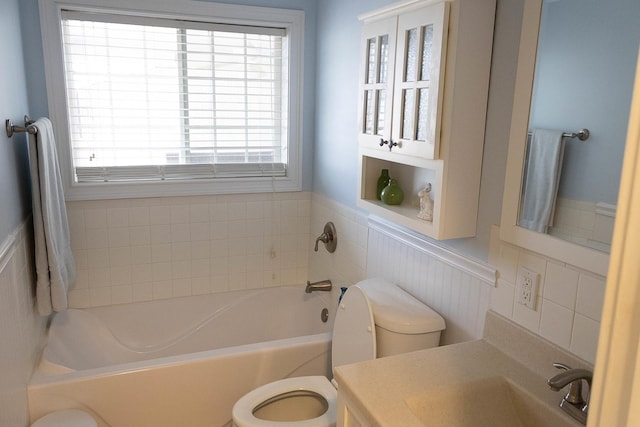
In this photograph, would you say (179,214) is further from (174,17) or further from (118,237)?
(174,17)

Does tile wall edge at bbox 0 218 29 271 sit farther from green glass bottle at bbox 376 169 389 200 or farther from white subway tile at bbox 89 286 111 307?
green glass bottle at bbox 376 169 389 200

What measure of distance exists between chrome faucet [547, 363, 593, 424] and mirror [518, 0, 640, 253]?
1.04ft

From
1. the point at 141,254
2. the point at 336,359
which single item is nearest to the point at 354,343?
the point at 336,359

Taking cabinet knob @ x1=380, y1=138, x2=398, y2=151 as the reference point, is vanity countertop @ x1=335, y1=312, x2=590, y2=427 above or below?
below

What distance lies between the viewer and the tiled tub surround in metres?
2.82

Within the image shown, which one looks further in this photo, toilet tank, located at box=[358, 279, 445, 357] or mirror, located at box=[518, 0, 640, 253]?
toilet tank, located at box=[358, 279, 445, 357]

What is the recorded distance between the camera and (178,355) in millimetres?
2576

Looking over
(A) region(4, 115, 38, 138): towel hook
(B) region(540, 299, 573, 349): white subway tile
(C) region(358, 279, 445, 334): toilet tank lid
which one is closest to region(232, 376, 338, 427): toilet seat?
(C) region(358, 279, 445, 334): toilet tank lid

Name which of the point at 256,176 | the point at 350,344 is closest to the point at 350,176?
the point at 256,176

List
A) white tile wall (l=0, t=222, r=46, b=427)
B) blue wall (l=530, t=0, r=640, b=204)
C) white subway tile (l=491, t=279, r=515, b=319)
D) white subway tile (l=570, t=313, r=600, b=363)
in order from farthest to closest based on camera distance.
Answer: white tile wall (l=0, t=222, r=46, b=427), white subway tile (l=491, t=279, r=515, b=319), white subway tile (l=570, t=313, r=600, b=363), blue wall (l=530, t=0, r=640, b=204)

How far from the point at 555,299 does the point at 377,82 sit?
1030 mm

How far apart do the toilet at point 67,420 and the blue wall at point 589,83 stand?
6.37 ft

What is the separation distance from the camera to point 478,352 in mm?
1574

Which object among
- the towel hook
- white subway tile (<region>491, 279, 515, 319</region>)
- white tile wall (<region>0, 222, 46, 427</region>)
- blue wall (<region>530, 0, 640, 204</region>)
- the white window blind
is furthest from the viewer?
the white window blind
